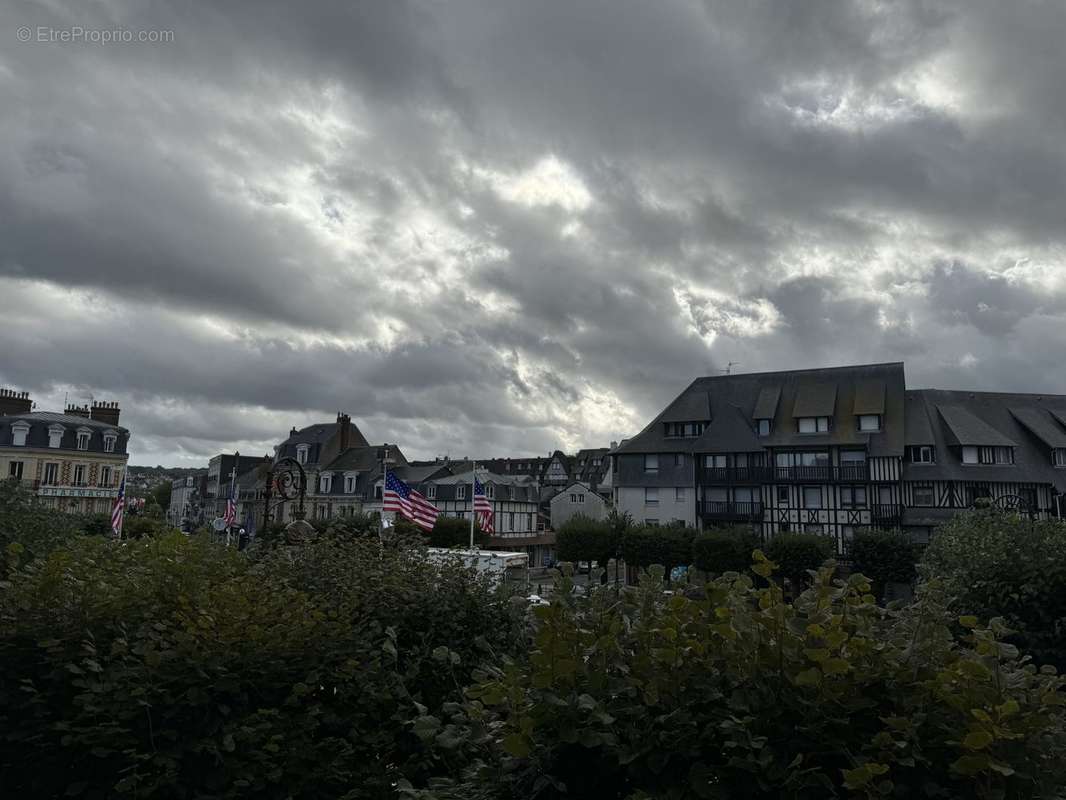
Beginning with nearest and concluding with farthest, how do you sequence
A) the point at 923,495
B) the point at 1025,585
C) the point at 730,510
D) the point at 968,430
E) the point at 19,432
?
the point at 1025,585 → the point at 923,495 → the point at 968,430 → the point at 730,510 → the point at 19,432

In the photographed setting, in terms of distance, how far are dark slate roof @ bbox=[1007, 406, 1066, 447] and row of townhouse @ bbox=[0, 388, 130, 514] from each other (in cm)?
6748

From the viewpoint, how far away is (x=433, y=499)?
69750 mm

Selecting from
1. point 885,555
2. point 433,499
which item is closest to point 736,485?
point 885,555

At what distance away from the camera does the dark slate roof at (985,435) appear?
40.7 m

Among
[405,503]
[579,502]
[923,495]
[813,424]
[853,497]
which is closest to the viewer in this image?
[405,503]

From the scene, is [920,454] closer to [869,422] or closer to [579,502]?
[869,422]

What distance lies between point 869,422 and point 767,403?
6503mm

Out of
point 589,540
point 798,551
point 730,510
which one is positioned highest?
point 730,510

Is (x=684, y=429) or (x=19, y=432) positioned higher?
(x=684, y=429)

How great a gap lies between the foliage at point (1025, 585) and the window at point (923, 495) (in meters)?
32.6

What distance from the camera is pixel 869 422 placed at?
44.1 meters

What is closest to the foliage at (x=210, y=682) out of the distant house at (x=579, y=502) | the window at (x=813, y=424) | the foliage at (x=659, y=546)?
the foliage at (x=659, y=546)

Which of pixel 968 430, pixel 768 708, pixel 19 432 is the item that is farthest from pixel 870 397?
pixel 19 432

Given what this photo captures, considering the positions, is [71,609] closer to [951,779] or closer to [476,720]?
[476,720]
